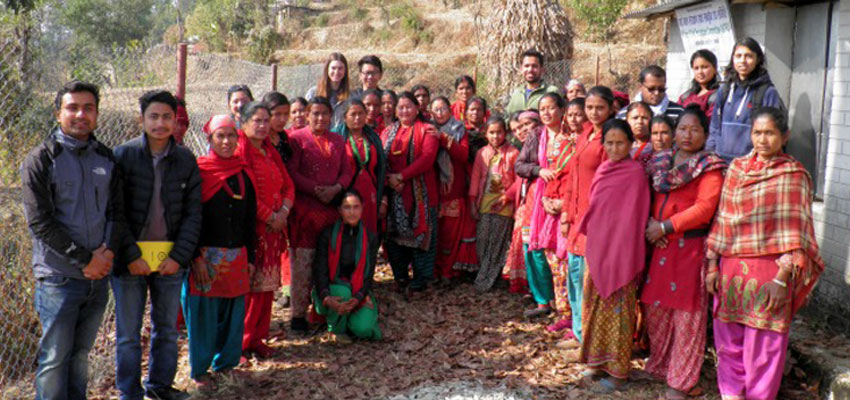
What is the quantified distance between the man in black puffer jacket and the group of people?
1 cm

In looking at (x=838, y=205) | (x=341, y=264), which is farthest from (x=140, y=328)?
(x=838, y=205)

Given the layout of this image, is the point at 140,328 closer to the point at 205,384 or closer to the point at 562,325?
the point at 205,384

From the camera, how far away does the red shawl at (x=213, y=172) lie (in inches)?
165

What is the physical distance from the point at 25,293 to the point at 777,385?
5.24m

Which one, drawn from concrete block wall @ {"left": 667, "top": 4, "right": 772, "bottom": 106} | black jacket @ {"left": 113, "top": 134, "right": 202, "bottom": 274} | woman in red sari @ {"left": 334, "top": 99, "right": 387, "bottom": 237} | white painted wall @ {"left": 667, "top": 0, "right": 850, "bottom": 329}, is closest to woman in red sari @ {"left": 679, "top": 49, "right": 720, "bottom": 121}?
white painted wall @ {"left": 667, "top": 0, "right": 850, "bottom": 329}

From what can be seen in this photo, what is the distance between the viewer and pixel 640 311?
4770mm

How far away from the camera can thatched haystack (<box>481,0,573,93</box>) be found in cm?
1168

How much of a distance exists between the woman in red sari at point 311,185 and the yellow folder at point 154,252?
5.02 feet

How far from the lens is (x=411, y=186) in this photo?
6.28m

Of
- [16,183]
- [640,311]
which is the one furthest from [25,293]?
[640,311]

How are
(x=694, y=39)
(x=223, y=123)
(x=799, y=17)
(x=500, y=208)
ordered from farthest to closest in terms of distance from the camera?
1. (x=694, y=39)
2. (x=500, y=208)
3. (x=799, y=17)
4. (x=223, y=123)

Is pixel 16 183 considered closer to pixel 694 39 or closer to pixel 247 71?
pixel 247 71

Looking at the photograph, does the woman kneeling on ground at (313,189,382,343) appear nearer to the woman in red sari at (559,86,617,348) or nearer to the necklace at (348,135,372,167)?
the necklace at (348,135,372,167)

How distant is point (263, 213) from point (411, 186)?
1.97 meters
